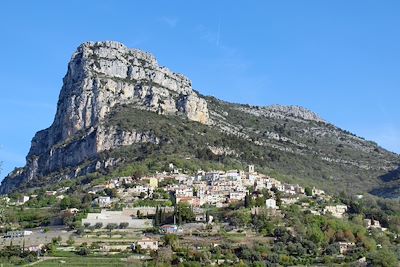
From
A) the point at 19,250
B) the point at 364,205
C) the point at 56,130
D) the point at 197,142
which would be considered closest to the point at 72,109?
the point at 56,130

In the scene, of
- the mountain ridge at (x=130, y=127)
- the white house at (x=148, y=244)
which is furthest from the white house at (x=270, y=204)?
the mountain ridge at (x=130, y=127)

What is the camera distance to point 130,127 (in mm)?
127062

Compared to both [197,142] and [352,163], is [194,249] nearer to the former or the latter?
[197,142]

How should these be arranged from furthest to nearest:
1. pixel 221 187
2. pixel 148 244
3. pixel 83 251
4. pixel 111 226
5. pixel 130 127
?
pixel 130 127 < pixel 221 187 < pixel 111 226 < pixel 148 244 < pixel 83 251

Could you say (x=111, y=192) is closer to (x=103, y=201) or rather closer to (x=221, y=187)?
(x=103, y=201)

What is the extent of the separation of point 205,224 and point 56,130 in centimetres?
6332

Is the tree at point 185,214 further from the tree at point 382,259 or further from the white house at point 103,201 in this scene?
the tree at point 382,259

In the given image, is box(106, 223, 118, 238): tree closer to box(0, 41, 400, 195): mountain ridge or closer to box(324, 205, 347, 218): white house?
box(324, 205, 347, 218): white house

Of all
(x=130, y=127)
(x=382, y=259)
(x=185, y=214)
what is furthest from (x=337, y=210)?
(x=130, y=127)

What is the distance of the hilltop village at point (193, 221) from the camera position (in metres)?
75.2

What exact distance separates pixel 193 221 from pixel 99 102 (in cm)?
5061

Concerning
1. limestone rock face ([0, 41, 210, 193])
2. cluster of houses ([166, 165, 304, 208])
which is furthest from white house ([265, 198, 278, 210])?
limestone rock face ([0, 41, 210, 193])

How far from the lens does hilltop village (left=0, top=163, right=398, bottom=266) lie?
7519cm

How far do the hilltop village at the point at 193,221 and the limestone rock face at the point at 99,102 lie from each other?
55.4 feet
